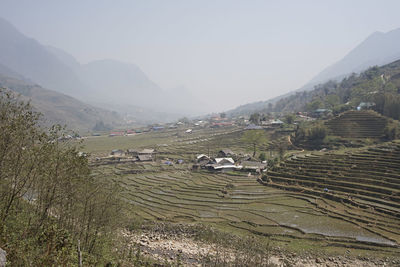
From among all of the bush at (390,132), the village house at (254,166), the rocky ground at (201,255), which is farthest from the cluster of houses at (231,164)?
the bush at (390,132)

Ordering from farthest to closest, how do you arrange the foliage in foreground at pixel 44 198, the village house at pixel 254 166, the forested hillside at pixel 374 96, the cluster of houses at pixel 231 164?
1. the forested hillside at pixel 374 96
2. the cluster of houses at pixel 231 164
3. the village house at pixel 254 166
4. the foliage in foreground at pixel 44 198

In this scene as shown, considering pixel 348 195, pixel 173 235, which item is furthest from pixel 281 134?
pixel 173 235

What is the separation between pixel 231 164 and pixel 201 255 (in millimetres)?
35319

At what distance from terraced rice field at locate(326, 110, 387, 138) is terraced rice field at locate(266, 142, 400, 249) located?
51.4 feet

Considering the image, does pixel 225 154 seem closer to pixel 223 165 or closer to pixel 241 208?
pixel 223 165

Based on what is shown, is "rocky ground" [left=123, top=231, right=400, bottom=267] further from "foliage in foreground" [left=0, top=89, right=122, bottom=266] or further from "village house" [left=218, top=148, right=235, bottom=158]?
"village house" [left=218, top=148, right=235, bottom=158]

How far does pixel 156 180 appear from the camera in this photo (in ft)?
167

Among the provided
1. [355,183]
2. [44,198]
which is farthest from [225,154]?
[44,198]

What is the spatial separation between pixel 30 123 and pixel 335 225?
103 feet

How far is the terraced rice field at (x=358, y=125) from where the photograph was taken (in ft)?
200

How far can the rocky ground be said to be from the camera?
2219cm

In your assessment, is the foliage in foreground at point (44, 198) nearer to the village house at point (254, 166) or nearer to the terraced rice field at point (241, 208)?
the terraced rice field at point (241, 208)

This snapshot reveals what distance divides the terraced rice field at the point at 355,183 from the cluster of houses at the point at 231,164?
714cm

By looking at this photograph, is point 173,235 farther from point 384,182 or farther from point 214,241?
point 384,182
